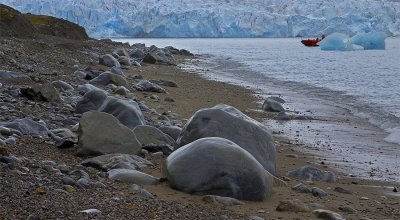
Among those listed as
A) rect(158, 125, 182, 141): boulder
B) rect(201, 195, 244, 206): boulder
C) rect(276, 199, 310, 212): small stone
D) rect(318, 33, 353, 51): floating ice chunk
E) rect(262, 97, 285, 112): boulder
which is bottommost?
rect(318, 33, 353, 51): floating ice chunk

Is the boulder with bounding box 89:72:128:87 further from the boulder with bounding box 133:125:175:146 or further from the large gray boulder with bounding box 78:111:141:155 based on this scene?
the large gray boulder with bounding box 78:111:141:155

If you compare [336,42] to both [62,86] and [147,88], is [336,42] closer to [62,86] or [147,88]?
[147,88]

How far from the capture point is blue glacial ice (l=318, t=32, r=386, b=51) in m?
42.6

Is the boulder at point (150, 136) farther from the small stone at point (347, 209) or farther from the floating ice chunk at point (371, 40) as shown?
the floating ice chunk at point (371, 40)

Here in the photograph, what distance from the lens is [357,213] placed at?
3.58m

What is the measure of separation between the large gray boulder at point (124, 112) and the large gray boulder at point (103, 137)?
917mm

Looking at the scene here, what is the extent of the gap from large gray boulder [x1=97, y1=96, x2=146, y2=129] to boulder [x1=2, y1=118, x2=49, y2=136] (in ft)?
2.86

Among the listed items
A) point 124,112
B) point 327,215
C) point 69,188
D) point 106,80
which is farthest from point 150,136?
point 106,80

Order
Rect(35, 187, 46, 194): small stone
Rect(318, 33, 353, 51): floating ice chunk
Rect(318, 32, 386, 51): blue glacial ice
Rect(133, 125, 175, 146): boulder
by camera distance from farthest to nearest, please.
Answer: Rect(318, 32, 386, 51): blue glacial ice → Rect(318, 33, 353, 51): floating ice chunk → Rect(133, 125, 175, 146): boulder → Rect(35, 187, 46, 194): small stone

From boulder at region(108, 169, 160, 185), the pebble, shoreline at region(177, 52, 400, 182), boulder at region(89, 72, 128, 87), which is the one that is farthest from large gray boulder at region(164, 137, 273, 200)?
boulder at region(89, 72, 128, 87)

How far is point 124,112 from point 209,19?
2463 inches

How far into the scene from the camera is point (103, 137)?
4379 mm

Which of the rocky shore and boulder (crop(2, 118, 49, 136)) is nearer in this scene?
the rocky shore

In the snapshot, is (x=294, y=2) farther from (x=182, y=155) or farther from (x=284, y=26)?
(x=182, y=155)
